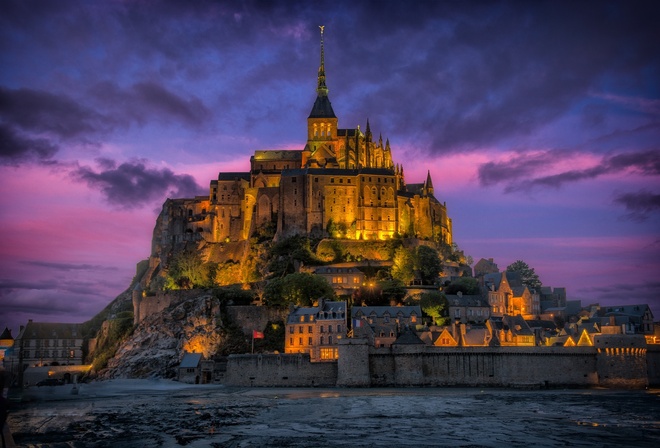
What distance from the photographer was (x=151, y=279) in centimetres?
10488

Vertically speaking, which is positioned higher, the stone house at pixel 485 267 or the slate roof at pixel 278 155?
the slate roof at pixel 278 155

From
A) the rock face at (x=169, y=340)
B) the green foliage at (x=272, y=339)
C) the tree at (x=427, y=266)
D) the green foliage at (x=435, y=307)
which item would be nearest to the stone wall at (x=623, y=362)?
the green foliage at (x=435, y=307)

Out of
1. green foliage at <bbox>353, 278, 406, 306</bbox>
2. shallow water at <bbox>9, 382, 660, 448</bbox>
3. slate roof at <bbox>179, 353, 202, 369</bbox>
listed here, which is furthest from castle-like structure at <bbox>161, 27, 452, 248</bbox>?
shallow water at <bbox>9, 382, 660, 448</bbox>

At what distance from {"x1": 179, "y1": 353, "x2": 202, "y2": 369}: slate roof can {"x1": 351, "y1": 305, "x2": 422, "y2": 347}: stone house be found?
1538 cm

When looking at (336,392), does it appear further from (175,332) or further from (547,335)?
(547,335)

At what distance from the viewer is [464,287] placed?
8469 centimetres

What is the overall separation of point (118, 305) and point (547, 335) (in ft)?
201

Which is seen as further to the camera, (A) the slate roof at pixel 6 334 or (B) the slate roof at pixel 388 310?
(A) the slate roof at pixel 6 334

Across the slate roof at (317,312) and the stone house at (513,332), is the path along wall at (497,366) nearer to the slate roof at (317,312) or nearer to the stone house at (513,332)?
the stone house at (513,332)

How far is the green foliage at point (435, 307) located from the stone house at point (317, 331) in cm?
1217

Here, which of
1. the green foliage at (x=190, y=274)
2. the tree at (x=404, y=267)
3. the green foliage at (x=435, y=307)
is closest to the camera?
the green foliage at (x=435, y=307)

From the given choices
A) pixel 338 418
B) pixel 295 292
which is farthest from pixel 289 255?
pixel 338 418

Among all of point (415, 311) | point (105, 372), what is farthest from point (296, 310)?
point (105, 372)

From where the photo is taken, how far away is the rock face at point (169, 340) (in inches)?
2773
